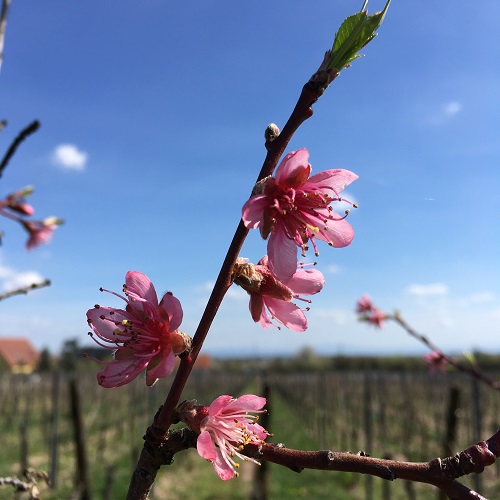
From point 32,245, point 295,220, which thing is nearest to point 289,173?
point 295,220

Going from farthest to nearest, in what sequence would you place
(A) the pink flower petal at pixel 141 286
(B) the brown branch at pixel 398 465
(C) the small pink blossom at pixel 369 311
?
(C) the small pink blossom at pixel 369 311, (A) the pink flower petal at pixel 141 286, (B) the brown branch at pixel 398 465

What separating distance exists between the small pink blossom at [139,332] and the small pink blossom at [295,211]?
0.65 ft

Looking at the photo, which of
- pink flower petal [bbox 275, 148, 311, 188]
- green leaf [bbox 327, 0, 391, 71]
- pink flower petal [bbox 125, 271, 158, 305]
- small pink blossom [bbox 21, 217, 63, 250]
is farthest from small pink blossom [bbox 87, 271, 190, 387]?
small pink blossom [bbox 21, 217, 63, 250]

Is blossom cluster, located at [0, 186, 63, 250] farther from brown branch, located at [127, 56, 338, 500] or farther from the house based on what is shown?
the house

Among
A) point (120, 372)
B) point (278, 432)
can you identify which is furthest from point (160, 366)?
point (278, 432)

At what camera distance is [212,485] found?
10367 millimetres

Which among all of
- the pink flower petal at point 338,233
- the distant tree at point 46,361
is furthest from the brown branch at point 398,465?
the distant tree at point 46,361

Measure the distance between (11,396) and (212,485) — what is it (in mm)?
10820

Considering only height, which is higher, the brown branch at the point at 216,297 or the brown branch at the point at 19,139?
the brown branch at the point at 19,139

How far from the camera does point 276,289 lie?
0.90 m

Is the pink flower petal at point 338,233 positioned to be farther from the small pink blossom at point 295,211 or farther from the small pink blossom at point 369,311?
the small pink blossom at point 369,311

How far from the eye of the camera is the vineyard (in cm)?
736

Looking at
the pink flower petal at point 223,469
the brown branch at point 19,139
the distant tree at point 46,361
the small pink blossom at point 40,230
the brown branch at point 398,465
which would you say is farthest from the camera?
the distant tree at point 46,361

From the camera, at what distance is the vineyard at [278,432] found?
736 centimetres
